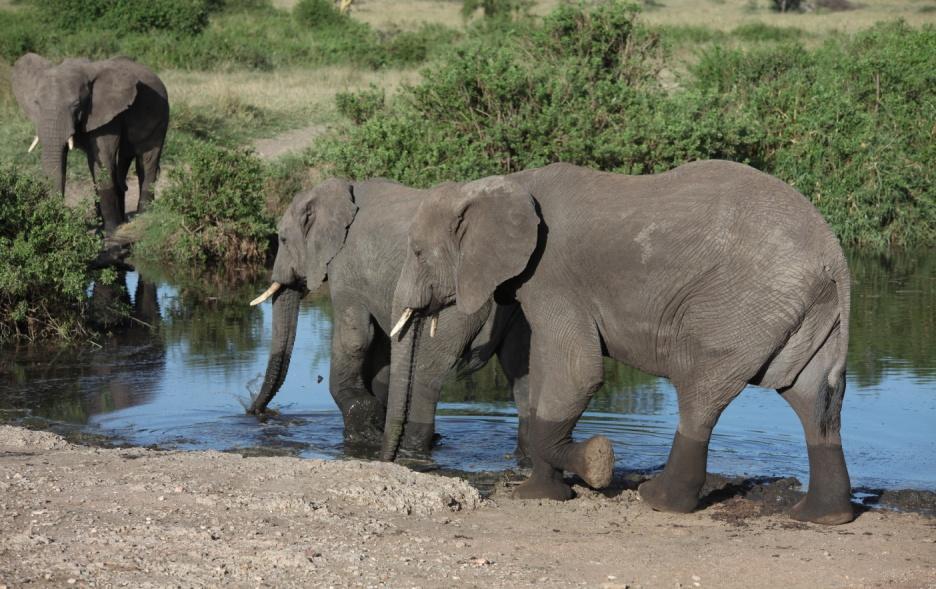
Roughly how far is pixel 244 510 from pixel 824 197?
1124 centimetres

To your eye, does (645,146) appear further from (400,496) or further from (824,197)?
(400,496)

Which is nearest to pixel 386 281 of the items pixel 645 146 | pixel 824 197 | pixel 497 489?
pixel 497 489

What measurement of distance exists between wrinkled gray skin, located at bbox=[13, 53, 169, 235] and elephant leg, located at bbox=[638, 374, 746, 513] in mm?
10917

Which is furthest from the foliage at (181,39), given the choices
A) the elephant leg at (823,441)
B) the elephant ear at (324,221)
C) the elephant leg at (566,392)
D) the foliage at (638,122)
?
the elephant leg at (823,441)

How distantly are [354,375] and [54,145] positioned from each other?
29.5ft

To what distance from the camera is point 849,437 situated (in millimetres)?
8328

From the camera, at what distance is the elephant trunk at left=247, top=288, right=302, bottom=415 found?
356 inches

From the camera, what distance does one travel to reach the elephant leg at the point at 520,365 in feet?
25.7

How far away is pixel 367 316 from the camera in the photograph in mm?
8391

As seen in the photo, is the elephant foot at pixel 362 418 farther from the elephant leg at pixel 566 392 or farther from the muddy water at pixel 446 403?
the elephant leg at pixel 566 392

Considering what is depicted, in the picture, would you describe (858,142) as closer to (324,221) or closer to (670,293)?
(324,221)

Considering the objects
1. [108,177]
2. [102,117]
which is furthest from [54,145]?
[102,117]

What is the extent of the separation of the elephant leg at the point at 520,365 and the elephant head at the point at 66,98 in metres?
9.31

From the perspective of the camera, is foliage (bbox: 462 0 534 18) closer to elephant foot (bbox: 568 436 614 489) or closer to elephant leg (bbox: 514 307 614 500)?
elephant leg (bbox: 514 307 614 500)
